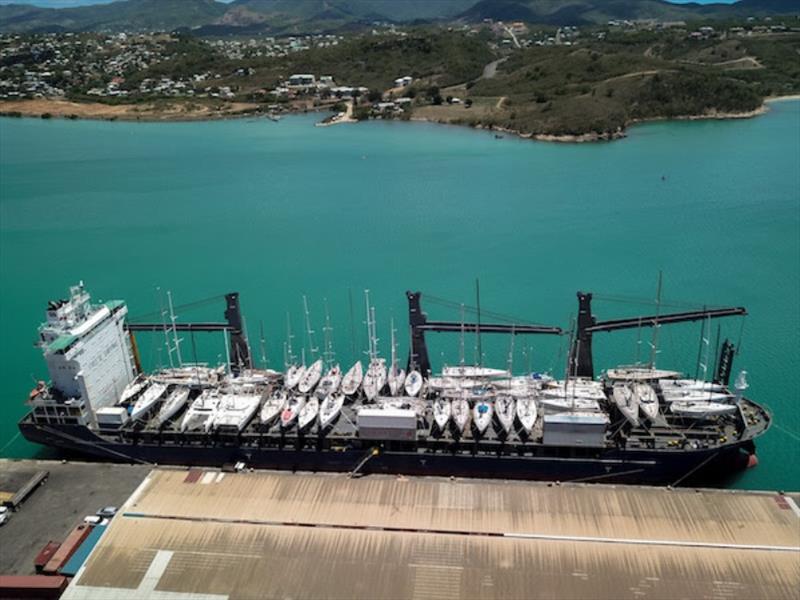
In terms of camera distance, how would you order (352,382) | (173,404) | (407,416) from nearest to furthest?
1. (407,416)
2. (173,404)
3. (352,382)

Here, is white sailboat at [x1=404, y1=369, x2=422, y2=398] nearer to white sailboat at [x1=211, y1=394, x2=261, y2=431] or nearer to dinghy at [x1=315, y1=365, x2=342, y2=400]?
dinghy at [x1=315, y1=365, x2=342, y2=400]

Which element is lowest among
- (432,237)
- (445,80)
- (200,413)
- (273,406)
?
(432,237)

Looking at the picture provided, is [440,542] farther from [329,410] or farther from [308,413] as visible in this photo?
[308,413]

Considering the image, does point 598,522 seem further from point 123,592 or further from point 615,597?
point 123,592

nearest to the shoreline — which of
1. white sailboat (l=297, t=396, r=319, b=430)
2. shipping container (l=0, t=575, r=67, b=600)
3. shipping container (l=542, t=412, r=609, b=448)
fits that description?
white sailboat (l=297, t=396, r=319, b=430)

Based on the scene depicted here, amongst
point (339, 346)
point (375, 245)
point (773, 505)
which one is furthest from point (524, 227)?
point (773, 505)

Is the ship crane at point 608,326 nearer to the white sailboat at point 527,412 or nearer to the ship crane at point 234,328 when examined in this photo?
the white sailboat at point 527,412

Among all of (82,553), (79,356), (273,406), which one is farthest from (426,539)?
(79,356)

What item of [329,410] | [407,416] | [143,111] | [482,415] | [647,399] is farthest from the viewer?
[143,111]
